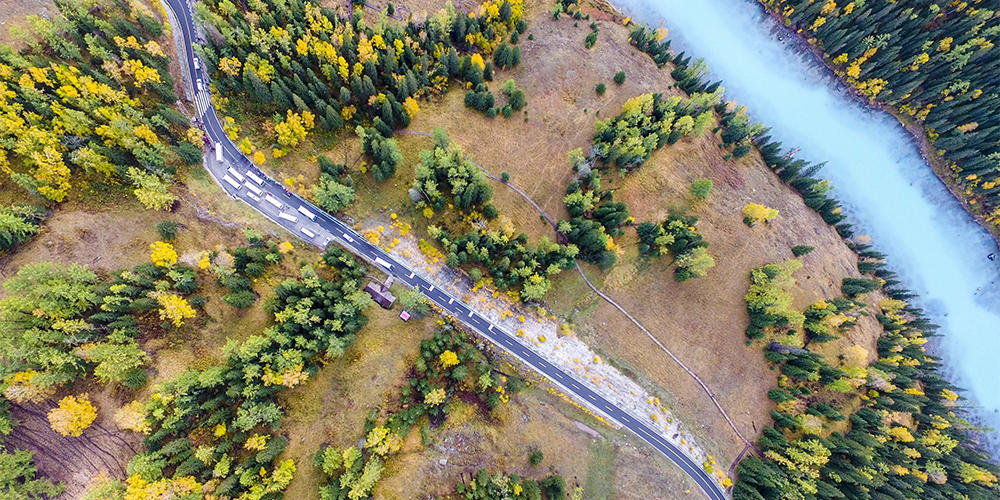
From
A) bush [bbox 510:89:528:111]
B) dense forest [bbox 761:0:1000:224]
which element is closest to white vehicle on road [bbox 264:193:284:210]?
bush [bbox 510:89:528:111]

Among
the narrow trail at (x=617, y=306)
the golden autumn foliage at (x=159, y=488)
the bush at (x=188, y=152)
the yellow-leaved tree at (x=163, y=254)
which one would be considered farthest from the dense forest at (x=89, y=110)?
the narrow trail at (x=617, y=306)

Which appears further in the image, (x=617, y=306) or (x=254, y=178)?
(x=617, y=306)

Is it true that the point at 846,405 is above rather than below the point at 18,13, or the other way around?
above

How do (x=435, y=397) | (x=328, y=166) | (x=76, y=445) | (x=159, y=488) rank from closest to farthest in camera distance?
(x=159, y=488), (x=76, y=445), (x=435, y=397), (x=328, y=166)

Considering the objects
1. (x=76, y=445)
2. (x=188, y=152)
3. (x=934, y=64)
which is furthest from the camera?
(x=934, y=64)

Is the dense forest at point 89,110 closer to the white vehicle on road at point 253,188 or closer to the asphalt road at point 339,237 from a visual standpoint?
the asphalt road at point 339,237

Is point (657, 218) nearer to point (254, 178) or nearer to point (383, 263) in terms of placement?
point (383, 263)

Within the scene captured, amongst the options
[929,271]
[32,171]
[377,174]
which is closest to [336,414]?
[377,174]

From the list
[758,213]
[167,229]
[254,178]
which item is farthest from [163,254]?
[758,213]

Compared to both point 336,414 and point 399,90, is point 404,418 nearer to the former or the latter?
point 336,414
